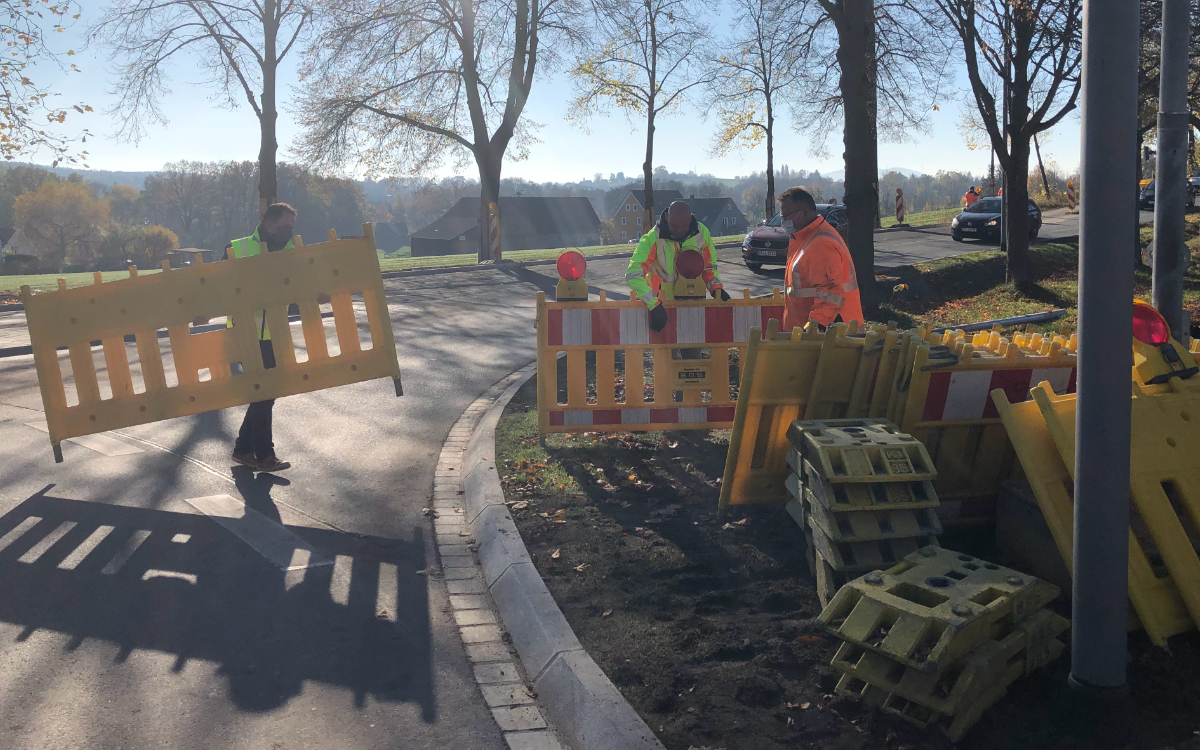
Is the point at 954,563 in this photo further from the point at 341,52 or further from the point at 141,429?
the point at 341,52

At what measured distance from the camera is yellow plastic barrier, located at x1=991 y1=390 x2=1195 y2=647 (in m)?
3.54

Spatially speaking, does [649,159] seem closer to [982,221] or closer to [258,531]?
[982,221]

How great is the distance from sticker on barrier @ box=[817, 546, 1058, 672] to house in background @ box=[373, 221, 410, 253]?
155 metres

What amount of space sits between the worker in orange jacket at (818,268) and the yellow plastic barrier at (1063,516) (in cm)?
233

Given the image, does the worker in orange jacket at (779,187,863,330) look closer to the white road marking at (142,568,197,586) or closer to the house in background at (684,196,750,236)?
the white road marking at (142,568,197,586)

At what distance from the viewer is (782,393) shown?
5285 mm

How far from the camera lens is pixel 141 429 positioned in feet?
26.4

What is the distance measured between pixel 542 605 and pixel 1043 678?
85.2 inches

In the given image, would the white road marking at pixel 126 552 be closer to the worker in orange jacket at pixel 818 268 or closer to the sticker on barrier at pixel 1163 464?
the worker in orange jacket at pixel 818 268

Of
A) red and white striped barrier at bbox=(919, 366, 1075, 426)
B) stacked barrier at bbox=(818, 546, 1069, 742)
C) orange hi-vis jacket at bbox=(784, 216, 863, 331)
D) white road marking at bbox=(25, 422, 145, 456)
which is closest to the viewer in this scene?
stacked barrier at bbox=(818, 546, 1069, 742)

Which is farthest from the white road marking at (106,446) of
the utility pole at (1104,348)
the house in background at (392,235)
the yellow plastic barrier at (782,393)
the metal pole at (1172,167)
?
the house in background at (392,235)

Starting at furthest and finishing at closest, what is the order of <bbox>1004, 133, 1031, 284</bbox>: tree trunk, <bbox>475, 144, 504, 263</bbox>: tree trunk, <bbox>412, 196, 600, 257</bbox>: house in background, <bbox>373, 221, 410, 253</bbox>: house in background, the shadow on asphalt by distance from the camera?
<bbox>373, 221, 410, 253</bbox>: house in background → <bbox>412, 196, 600, 257</bbox>: house in background → <bbox>475, 144, 504, 263</bbox>: tree trunk → <bbox>1004, 133, 1031, 284</bbox>: tree trunk → the shadow on asphalt

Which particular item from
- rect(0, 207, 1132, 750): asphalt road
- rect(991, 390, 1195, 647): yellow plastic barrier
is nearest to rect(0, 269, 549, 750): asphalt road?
rect(0, 207, 1132, 750): asphalt road

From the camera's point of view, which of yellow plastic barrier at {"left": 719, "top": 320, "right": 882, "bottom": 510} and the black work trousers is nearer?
yellow plastic barrier at {"left": 719, "top": 320, "right": 882, "bottom": 510}
